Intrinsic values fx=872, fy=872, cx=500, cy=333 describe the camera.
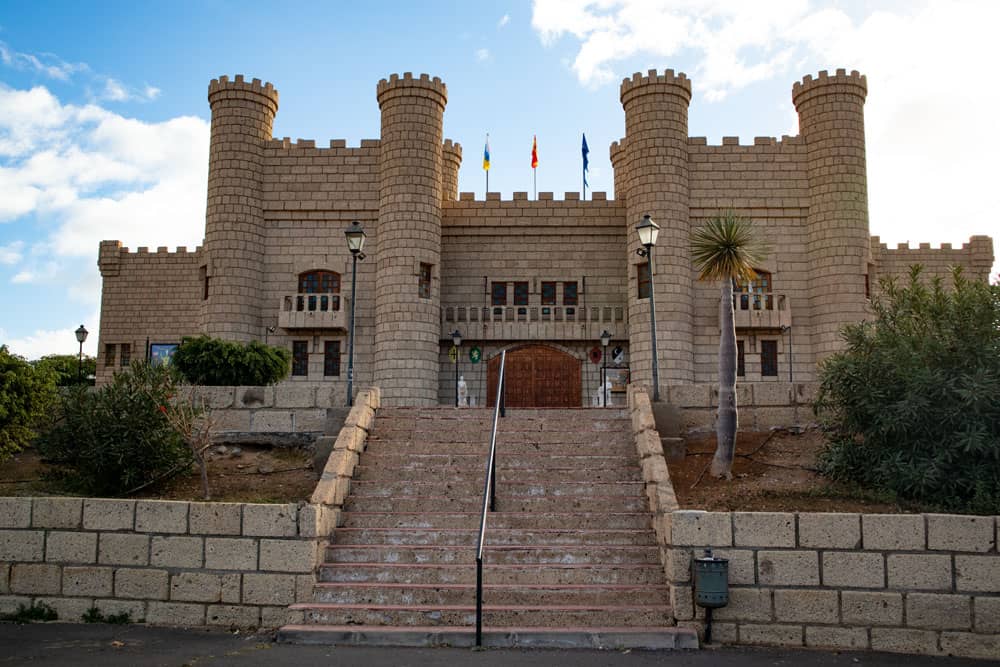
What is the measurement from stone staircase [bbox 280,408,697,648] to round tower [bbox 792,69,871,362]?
13.7 meters

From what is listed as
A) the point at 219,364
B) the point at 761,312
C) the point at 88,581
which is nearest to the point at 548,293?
the point at 761,312

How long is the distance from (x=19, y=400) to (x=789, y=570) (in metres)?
10.5

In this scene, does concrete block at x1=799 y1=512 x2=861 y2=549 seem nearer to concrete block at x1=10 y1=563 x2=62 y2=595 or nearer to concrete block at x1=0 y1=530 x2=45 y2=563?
concrete block at x1=10 y1=563 x2=62 y2=595

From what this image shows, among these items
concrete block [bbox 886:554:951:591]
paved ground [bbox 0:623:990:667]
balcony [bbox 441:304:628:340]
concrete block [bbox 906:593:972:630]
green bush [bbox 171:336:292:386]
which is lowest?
paved ground [bbox 0:623:990:667]

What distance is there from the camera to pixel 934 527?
898 cm

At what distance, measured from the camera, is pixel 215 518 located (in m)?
9.56

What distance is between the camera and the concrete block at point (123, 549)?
9.63 metres

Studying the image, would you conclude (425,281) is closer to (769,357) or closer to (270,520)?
(769,357)

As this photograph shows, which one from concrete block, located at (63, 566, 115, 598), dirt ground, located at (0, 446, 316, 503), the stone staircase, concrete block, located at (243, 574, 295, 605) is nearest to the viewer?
the stone staircase

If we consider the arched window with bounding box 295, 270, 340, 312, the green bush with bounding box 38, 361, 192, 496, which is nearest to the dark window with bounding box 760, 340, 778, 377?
the arched window with bounding box 295, 270, 340, 312

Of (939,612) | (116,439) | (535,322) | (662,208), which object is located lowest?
(939,612)

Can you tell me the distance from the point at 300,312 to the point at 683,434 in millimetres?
14488

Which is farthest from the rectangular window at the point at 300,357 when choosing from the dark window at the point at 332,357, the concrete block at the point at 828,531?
the concrete block at the point at 828,531

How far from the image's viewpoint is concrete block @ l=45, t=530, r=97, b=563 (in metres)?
9.73
